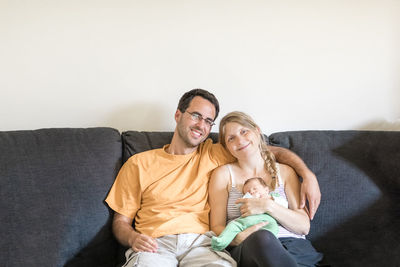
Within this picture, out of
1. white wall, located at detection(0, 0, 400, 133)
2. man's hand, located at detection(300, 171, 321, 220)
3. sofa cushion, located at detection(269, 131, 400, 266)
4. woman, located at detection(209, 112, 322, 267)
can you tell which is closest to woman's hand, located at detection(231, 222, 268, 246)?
→ woman, located at detection(209, 112, 322, 267)

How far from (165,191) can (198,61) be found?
0.85 meters

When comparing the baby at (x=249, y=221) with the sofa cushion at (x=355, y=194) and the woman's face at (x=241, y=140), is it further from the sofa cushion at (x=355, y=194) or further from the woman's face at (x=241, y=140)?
the sofa cushion at (x=355, y=194)

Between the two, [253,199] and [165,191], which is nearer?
[253,199]

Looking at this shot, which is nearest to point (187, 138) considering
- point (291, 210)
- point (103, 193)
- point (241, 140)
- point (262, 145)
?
point (241, 140)

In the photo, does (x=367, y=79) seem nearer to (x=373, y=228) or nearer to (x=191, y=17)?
(x=373, y=228)

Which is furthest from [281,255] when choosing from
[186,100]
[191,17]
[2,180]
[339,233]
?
[191,17]

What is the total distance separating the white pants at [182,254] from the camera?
1391 millimetres

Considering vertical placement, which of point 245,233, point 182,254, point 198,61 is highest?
point 198,61

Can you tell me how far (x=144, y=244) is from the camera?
57.7 inches

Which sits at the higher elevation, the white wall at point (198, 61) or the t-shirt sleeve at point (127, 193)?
the white wall at point (198, 61)

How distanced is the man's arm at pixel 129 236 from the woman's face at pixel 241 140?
1.86 feet

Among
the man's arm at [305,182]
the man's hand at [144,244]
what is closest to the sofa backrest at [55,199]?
the man's hand at [144,244]

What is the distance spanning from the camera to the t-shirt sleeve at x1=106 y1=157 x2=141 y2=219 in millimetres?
1661

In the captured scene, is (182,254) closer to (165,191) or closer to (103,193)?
(165,191)
